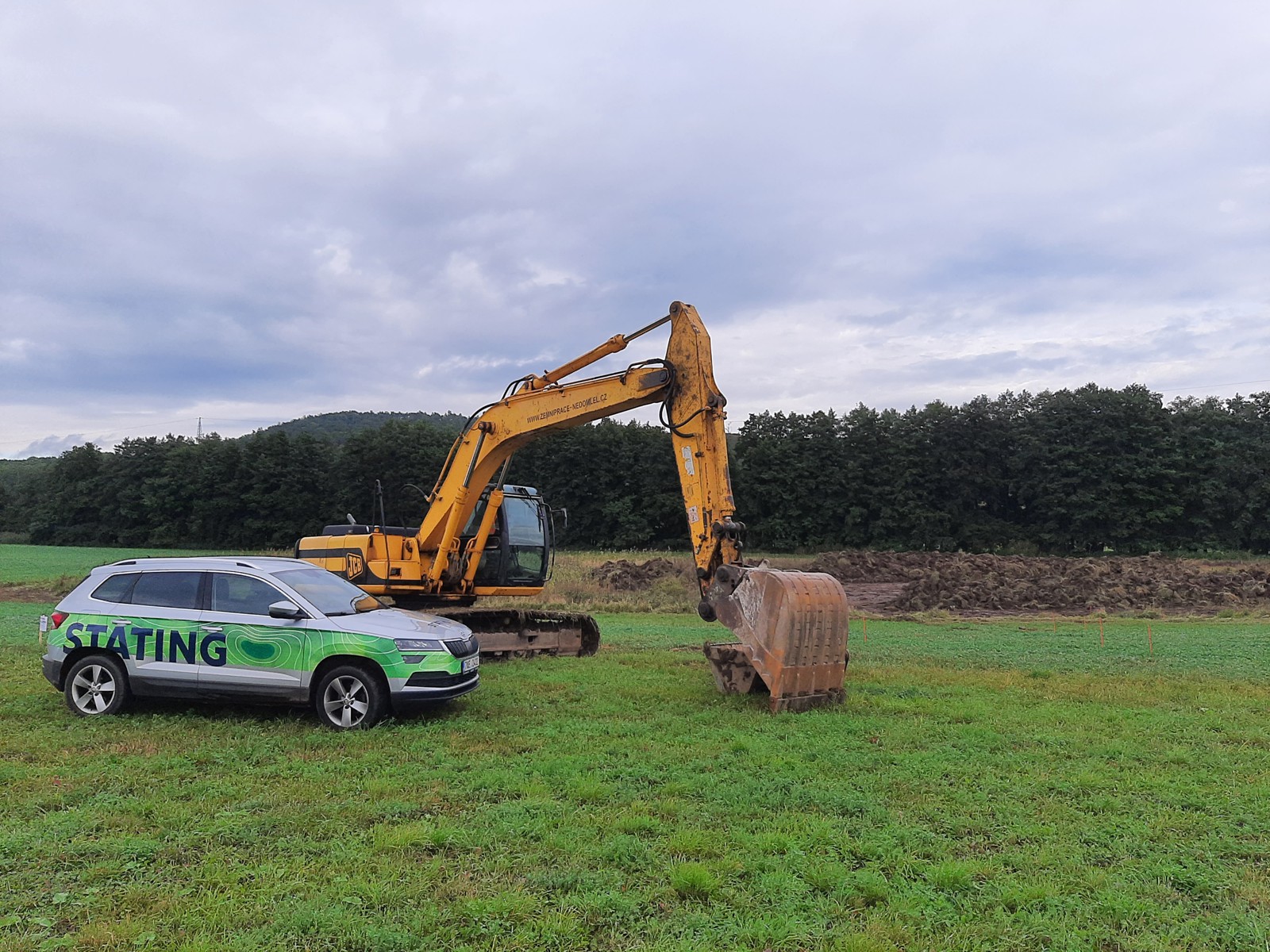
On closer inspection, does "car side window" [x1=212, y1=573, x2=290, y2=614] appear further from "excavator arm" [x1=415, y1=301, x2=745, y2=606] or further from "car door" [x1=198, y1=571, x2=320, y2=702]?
"excavator arm" [x1=415, y1=301, x2=745, y2=606]

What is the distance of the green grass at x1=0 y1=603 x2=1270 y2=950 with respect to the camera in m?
4.47

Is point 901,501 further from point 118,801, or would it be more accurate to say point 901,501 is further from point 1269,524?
point 118,801

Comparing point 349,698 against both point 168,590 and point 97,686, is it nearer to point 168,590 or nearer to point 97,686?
point 168,590

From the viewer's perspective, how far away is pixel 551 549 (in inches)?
624

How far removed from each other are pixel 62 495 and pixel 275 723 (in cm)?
7832

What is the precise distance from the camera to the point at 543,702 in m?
10.5

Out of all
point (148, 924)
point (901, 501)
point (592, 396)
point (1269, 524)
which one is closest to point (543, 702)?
point (592, 396)

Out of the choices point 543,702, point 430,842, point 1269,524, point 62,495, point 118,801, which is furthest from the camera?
point 62,495

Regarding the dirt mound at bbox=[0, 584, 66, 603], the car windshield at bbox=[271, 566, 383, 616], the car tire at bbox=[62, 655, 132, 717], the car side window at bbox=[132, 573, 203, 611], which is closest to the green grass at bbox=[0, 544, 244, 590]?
the dirt mound at bbox=[0, 584, 66, 603]

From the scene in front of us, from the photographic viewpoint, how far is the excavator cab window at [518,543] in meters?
14.9

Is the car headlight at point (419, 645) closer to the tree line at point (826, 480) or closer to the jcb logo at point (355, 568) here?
the jcb logo at point (355, 568)

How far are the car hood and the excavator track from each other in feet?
13.5

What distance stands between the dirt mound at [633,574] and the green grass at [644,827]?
23.4 m

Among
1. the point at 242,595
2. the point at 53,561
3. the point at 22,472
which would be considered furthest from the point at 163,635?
the point at 22,472
